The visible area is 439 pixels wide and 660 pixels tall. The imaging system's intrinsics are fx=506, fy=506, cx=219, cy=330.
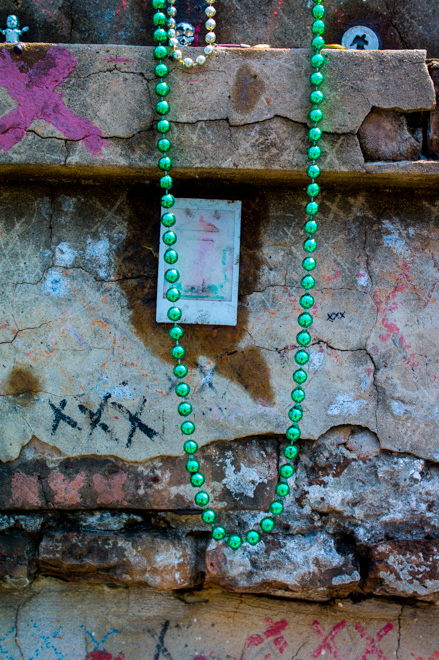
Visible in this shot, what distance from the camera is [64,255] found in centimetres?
186

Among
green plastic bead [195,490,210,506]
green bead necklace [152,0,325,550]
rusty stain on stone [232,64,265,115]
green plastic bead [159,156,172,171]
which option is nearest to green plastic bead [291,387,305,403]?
green bead necklace [152,0,325,550]

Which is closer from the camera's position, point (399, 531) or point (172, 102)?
point (172, 102)

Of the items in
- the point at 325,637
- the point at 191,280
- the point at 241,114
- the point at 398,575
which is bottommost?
the point at 325,637

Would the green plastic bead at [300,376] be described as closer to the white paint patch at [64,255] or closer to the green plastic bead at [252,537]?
the green plastic bead at [252,537]

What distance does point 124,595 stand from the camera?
1.91 meters

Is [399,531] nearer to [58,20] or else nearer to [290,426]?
[290,426]

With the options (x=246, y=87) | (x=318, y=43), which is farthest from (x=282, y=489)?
(x=318, y=43)

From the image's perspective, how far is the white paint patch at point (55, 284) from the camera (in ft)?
6.10

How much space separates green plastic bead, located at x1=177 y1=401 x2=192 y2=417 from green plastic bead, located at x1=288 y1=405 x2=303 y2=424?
35 centimetres

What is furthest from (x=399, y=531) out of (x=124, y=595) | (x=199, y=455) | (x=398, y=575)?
(x=124, y=595)

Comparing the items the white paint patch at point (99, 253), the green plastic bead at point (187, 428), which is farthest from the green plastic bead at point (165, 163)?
the green plastic bead at point (187, 428)

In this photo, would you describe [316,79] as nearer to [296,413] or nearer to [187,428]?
[296,413]

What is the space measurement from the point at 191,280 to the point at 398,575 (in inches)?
51.0

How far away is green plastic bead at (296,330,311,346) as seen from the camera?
1744 mm
